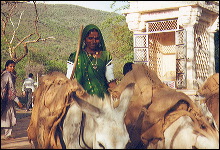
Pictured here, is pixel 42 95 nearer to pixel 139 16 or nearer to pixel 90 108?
pixel 90 108

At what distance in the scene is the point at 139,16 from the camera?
1560cm

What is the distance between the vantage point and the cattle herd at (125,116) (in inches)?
146

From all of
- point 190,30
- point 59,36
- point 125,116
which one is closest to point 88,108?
point 125,116

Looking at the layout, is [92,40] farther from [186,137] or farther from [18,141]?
[18,141]

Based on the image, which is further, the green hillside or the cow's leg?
the green hillside

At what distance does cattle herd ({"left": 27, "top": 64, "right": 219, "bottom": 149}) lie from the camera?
370 cm

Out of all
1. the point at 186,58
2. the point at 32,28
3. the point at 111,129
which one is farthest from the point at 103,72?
the point at 32,28

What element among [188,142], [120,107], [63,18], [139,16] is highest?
[63,18]

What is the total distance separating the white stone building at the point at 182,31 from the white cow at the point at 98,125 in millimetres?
9257

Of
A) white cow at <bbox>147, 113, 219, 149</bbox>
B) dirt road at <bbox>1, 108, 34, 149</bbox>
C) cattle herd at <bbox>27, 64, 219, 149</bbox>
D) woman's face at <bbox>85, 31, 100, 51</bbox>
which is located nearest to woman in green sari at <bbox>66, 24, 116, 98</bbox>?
woman's face at <bbox>85, 31, 100, 51</bbox>

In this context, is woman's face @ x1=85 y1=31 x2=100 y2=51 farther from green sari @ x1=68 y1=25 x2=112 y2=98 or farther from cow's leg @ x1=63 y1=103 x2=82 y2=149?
cow's leg @ x1=63 y1=103 x2=82 y2=149

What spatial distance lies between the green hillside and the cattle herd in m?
15.4

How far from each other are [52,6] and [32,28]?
23.7m

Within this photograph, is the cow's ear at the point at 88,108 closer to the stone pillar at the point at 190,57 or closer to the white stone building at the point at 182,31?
the white stone building at the point at 182,31
